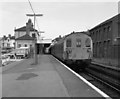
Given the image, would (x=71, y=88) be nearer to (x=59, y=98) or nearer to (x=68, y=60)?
(x=59, y=98)

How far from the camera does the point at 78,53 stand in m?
20.8

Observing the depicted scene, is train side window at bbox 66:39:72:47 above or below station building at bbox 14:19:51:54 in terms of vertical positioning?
below

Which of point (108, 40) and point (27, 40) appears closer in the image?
point (108, 40)

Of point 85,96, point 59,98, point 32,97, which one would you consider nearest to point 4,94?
point 32,97

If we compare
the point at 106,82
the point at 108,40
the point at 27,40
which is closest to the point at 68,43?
the point at 106,82

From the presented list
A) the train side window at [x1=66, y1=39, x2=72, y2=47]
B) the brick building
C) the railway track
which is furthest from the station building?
the railway track

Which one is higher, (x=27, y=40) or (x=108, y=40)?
(x=27, y=40)

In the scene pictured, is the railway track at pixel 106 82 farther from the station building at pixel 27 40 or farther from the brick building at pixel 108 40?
the station building at pixel 27 40

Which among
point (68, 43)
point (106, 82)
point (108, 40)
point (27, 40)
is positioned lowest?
point (106, 82)

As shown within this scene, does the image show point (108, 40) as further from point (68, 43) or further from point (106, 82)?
point (106, 82)

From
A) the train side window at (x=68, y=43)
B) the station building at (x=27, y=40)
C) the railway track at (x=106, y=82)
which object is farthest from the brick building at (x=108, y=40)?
→ the station building at (x=27, y=40)

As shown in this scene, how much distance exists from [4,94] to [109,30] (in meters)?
35.5

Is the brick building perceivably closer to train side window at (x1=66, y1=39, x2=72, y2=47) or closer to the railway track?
the railway track

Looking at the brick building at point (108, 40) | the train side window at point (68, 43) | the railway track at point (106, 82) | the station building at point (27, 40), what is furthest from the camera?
the station building at point (27, 40)
